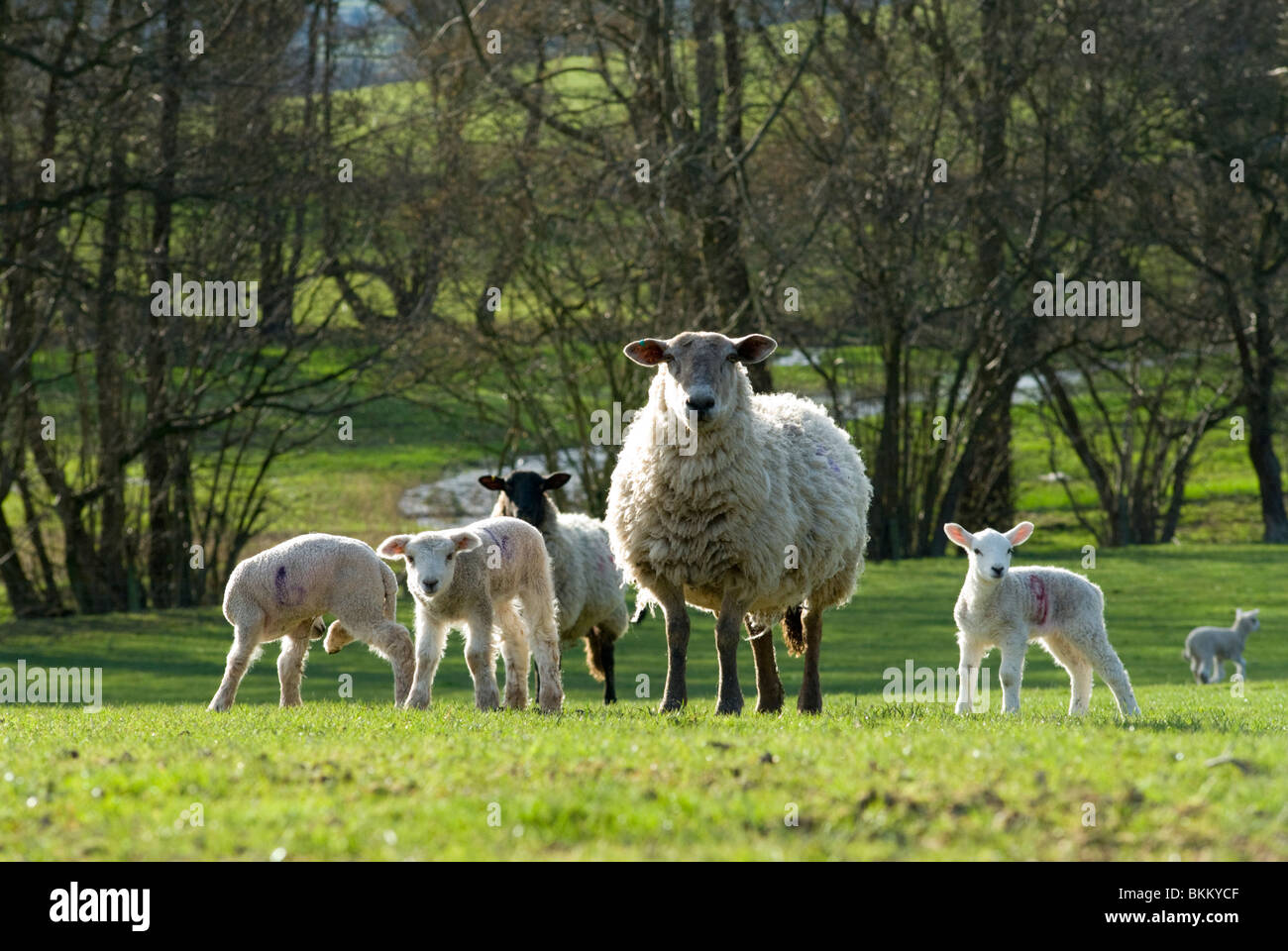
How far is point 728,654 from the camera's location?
10703 millimetres

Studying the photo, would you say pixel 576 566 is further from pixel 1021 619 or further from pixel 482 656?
pixel 1021 619

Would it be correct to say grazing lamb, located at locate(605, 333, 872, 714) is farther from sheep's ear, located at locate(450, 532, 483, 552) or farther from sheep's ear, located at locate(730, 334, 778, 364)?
sheep's ear, located at locate(450, 532, 483, 552)

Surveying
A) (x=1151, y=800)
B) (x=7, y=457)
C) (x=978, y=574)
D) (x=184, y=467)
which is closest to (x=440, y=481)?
(x=184, y=467)

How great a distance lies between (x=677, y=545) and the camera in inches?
432

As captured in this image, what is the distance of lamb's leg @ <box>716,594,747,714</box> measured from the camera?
10.6m

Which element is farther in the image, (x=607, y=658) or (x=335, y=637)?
(x=607, y=658)

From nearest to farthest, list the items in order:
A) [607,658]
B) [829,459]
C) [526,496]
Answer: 1. [829,459]
2. [526,496]
3. [607,658]

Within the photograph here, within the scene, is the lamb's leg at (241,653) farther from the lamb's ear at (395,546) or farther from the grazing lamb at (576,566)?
the grazing lamb at (576,566)

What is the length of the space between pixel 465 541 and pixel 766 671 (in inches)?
97.4

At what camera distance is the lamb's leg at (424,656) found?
11.4 meters

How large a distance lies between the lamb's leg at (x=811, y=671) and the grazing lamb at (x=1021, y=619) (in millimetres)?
1074

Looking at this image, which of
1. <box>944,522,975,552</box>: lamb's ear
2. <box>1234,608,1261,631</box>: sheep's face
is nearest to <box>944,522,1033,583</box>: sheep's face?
<box>944,522,975,552</box>: lamb's ear

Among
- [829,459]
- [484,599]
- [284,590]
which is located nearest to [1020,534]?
[829,459]

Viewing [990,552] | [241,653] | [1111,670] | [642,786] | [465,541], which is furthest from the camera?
[1111,670]
